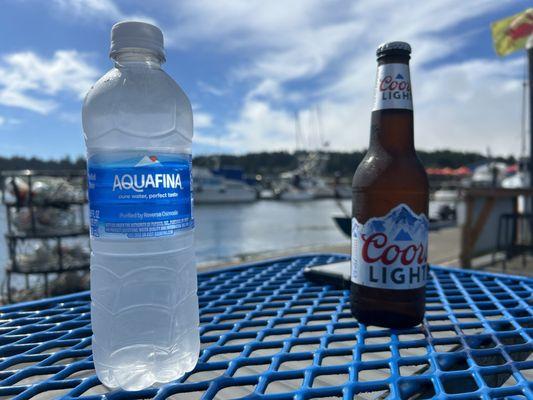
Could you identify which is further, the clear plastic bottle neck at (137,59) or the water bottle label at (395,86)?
the water bottle label at (395,86)

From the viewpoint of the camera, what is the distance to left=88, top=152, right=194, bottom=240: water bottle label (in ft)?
3.26

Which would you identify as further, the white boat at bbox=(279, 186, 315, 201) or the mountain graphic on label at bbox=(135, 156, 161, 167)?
the white boat at bbox=(279, 186, 315, 201)

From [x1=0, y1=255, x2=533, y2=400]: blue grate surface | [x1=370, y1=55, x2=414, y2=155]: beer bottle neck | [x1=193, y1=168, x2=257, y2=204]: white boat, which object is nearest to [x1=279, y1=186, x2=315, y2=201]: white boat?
[x1=193, y1=168, x2=257, y2=204]: white boat

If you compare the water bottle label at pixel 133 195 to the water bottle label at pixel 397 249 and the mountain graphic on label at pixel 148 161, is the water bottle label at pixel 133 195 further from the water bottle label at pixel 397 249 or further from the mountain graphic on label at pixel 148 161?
the water bottle label at pixel 397 249

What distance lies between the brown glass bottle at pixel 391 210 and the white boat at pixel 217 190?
48.5m

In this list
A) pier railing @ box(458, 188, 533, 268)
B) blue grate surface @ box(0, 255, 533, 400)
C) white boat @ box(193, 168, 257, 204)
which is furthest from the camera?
white boat @ box(193, 168, 257, 204)

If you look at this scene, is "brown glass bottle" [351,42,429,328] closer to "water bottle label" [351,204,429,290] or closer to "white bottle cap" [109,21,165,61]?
"water bottle label" [351,204,429,290]

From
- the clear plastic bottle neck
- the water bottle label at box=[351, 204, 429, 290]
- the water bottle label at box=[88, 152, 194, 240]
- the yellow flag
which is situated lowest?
the water bottle label at box=[351, 204, 429, 290]

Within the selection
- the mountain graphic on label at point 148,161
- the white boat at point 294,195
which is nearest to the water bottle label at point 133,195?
the mountain graphic on label at point 148,161

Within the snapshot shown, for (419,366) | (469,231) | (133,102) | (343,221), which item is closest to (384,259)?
(419,366)

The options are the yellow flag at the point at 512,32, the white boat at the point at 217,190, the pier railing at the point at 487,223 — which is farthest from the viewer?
the white boat at the point at 217,190

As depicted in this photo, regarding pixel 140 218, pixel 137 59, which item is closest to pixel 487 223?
pixel 137 59

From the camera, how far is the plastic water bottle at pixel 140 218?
100 cm

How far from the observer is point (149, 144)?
4.54ft
